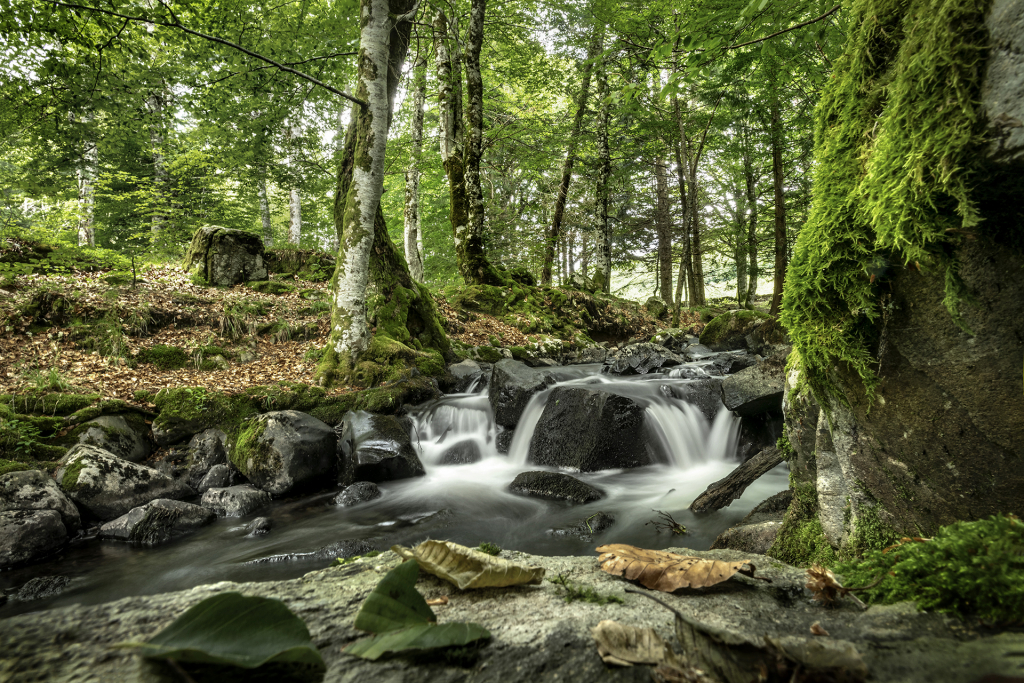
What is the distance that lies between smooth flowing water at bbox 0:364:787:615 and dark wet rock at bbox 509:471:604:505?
0.15 m

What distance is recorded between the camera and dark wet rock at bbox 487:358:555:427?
7.92 m

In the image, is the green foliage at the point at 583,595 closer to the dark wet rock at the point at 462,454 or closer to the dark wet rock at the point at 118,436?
the dark wet rock at the point at 462,454

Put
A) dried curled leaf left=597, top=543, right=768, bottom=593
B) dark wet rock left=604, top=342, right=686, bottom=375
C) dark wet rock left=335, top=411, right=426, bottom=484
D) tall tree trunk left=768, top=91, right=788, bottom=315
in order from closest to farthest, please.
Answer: dried curled leaf left=597, top=543, right=768, bottom=593
dark wet rock left=335, top=411, right=426, bottom=484
dark wet rock left=604, top=342, right=686, bottom=375
tall tree trunk left=768, top=91, right=788, bottom=315

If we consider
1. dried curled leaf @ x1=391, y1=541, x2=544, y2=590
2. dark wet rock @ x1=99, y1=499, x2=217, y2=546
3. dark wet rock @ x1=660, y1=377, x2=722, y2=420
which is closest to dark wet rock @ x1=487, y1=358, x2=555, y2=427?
dark wet rock @ x1=660, y1=377, x2=722, y2=420

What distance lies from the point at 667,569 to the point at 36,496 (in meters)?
6.14

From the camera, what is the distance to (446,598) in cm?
146

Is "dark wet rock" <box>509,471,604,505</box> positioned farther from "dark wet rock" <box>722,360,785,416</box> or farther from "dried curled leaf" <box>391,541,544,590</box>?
"dried curled leaf" <box>391,541,544,590</box>

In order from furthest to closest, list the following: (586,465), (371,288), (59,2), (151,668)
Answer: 1. (371,288)
2. (586,465)
3. (59,2)
4. (151,668)

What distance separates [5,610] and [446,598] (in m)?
4.07

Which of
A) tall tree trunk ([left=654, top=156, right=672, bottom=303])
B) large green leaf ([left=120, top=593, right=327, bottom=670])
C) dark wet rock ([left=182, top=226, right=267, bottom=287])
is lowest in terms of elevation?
large green leaf ([left=120, top=593, right=327, bottom=670])

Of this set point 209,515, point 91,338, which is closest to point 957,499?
point 209,515

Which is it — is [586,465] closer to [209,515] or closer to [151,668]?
[209,515]

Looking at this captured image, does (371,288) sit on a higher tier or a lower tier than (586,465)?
higher

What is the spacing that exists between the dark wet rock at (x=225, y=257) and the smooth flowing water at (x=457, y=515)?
8.09 m
